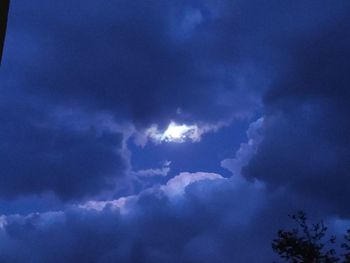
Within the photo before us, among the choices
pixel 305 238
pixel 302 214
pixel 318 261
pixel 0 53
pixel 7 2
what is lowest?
pixel 0 53

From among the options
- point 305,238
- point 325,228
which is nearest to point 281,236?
point 305,238

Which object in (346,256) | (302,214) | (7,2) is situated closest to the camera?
(7,2)

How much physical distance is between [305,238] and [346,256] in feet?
13.8

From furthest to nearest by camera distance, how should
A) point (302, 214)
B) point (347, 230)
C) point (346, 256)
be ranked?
point (302, 214), point (347, 230), point (346, 256)

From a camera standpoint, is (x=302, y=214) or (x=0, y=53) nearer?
(x=0, y=53)

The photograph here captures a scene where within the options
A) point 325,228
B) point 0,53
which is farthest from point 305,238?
point 0,53

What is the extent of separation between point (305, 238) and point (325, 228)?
7.72 feet

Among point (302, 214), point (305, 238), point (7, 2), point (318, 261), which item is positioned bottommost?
point (7, 2)

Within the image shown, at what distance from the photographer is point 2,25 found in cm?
441

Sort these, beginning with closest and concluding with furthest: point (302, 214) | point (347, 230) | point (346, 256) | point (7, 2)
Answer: point (7, 2) → point (346, 256) → point (347, 230) → point (302, 214)

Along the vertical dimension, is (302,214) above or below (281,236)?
above

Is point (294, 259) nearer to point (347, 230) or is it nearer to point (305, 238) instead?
point (305, 238)

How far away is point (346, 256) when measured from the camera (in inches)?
1268

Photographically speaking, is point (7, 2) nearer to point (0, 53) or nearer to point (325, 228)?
point (0, 53)
